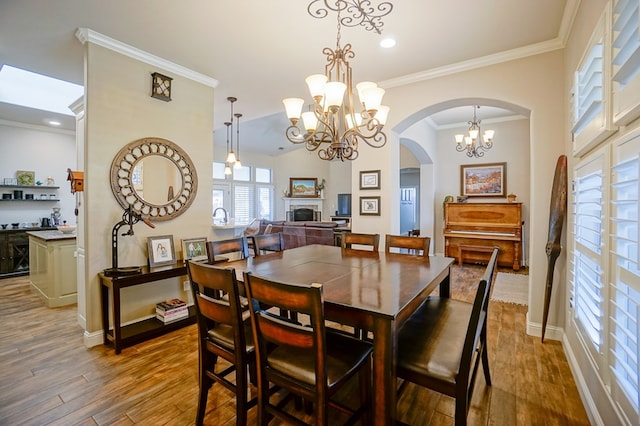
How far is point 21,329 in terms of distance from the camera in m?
3.04

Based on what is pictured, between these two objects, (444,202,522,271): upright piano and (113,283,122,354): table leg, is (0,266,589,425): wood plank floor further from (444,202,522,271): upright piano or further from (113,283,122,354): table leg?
(444,202,522,271): upright piano

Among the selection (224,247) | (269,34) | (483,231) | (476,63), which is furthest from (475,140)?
(224,247)

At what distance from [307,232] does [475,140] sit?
3944 millimetres

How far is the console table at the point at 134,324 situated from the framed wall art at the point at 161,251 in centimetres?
9

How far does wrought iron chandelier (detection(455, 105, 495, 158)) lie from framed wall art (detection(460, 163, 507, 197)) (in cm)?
→ 32

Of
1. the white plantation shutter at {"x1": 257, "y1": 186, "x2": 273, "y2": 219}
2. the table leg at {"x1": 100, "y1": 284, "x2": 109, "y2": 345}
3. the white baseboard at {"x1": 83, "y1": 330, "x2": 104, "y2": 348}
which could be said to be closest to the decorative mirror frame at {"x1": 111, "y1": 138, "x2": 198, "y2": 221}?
the table leg at {"x1": 100, "y1": 284, "x2": 109, "y2": 345}

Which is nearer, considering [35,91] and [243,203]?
[35,91]

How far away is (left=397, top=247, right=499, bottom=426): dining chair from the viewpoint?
1.32 m

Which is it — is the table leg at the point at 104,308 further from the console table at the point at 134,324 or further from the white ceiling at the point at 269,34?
the white ceiling at the point at 269,34

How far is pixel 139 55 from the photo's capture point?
2.98 metres

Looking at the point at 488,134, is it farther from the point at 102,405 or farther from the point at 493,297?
the point at 102,405

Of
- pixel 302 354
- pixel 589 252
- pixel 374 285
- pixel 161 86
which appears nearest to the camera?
pixel 302 354

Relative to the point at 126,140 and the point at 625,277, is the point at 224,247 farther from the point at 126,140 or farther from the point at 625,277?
the point at 625,277

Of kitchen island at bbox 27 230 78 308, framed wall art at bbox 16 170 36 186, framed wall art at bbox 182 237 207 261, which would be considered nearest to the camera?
framed wall art at bbox 182 237 207 261
